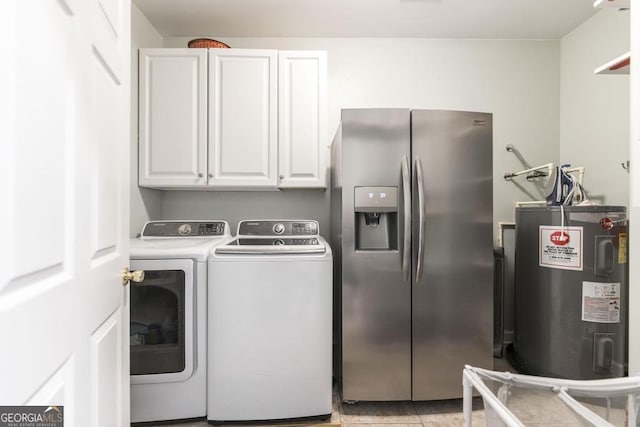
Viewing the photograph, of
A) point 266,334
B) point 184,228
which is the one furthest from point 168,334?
point 184,228

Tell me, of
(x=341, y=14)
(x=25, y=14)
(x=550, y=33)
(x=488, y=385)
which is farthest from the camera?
(x=550, y=33)

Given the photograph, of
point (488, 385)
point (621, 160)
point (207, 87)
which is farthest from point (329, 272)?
point (621, 160)

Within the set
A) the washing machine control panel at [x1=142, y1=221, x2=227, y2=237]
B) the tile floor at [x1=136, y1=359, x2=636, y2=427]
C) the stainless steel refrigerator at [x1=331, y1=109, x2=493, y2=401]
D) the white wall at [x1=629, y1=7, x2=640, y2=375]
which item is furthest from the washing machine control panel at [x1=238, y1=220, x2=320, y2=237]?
the white wall at [x1=629, y1=7, x2=640, y2=375]

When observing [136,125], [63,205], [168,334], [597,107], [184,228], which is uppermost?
[597,107]

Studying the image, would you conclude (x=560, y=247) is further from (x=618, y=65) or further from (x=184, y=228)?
(x=184, y=228)

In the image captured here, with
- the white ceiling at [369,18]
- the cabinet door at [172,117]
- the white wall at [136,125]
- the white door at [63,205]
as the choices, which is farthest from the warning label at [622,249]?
the white wall at [136,125]

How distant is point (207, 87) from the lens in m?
2.04

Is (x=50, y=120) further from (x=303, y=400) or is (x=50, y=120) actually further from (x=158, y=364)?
(x=303, y=400)

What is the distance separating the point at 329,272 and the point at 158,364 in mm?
1006

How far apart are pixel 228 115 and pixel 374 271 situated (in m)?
1.47

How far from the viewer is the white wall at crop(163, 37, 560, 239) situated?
7.93ft

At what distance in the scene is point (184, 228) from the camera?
211cm

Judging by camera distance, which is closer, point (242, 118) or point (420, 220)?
point (420, 220)

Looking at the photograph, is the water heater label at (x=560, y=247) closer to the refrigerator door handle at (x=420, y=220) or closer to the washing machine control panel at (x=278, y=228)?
the refrigerator door handle at (x=420, y=220)
